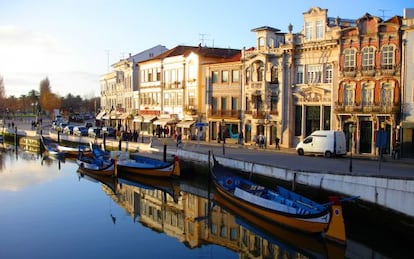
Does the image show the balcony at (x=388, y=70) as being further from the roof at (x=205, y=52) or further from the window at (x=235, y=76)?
the roof at (x=205, y=52)

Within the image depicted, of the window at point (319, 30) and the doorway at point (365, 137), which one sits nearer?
the doorway at point (365, 137)

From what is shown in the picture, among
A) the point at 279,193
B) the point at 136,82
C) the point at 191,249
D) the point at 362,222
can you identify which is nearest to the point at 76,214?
the point at 191,249

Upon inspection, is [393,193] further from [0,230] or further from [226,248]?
[0,230]

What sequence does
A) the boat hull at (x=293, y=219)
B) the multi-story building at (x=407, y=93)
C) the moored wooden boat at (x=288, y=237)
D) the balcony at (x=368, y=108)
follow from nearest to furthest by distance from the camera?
the moored wooden boat at (x=288, y=237) < the boat hull at (x=293, y=219) < the multi-story building at (x=407, y=93) < the balcony at (x=368, y=108)

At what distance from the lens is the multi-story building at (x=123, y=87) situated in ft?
214

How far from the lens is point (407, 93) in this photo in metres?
32.1

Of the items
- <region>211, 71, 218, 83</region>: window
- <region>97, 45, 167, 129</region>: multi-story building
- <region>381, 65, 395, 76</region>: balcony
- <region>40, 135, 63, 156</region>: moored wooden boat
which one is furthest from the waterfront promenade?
<region>97, 45, 167, 129</region>: multi-story building

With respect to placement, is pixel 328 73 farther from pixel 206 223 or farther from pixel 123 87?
pixel 123 87

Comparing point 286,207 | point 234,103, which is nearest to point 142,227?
point 286,207

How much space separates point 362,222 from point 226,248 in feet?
21.8

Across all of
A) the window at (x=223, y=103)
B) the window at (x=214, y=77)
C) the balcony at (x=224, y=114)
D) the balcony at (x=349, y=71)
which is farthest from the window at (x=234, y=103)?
the balcony at (x=349, y=71)

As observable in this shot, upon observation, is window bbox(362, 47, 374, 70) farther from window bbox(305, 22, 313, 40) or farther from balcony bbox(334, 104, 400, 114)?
window bbox(305, 22, 313, 40)

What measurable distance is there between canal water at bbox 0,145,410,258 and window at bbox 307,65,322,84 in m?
12.4

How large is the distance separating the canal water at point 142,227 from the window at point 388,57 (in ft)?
51.1
